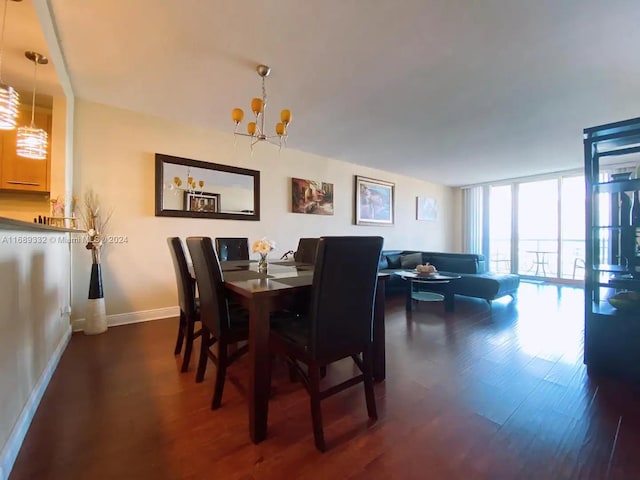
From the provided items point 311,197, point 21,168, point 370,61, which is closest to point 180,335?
point 21,168

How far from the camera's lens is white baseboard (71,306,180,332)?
9.44 ft

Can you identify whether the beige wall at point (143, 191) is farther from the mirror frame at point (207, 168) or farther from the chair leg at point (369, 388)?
the chair leg at point (369, 388)

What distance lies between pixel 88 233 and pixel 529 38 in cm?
422

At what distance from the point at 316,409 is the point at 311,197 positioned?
372 centimetres

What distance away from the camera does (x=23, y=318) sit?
58.3 inches

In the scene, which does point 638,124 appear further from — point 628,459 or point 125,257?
point 125,257

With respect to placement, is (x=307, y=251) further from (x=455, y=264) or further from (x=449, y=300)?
(x=455, y=264)

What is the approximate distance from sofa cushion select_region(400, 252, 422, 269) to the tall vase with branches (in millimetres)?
4545

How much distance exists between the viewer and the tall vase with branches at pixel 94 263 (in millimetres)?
2795

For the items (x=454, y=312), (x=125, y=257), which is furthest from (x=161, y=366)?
(x=454, y=312)

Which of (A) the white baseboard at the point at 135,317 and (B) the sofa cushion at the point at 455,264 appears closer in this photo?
(A) the white baseboard at the point at 135,317

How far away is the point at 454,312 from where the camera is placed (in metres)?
3.57

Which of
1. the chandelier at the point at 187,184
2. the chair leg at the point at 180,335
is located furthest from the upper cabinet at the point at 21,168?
the chair leg at the point at 180,335

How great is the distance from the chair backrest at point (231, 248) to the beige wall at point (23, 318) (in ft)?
4.54
